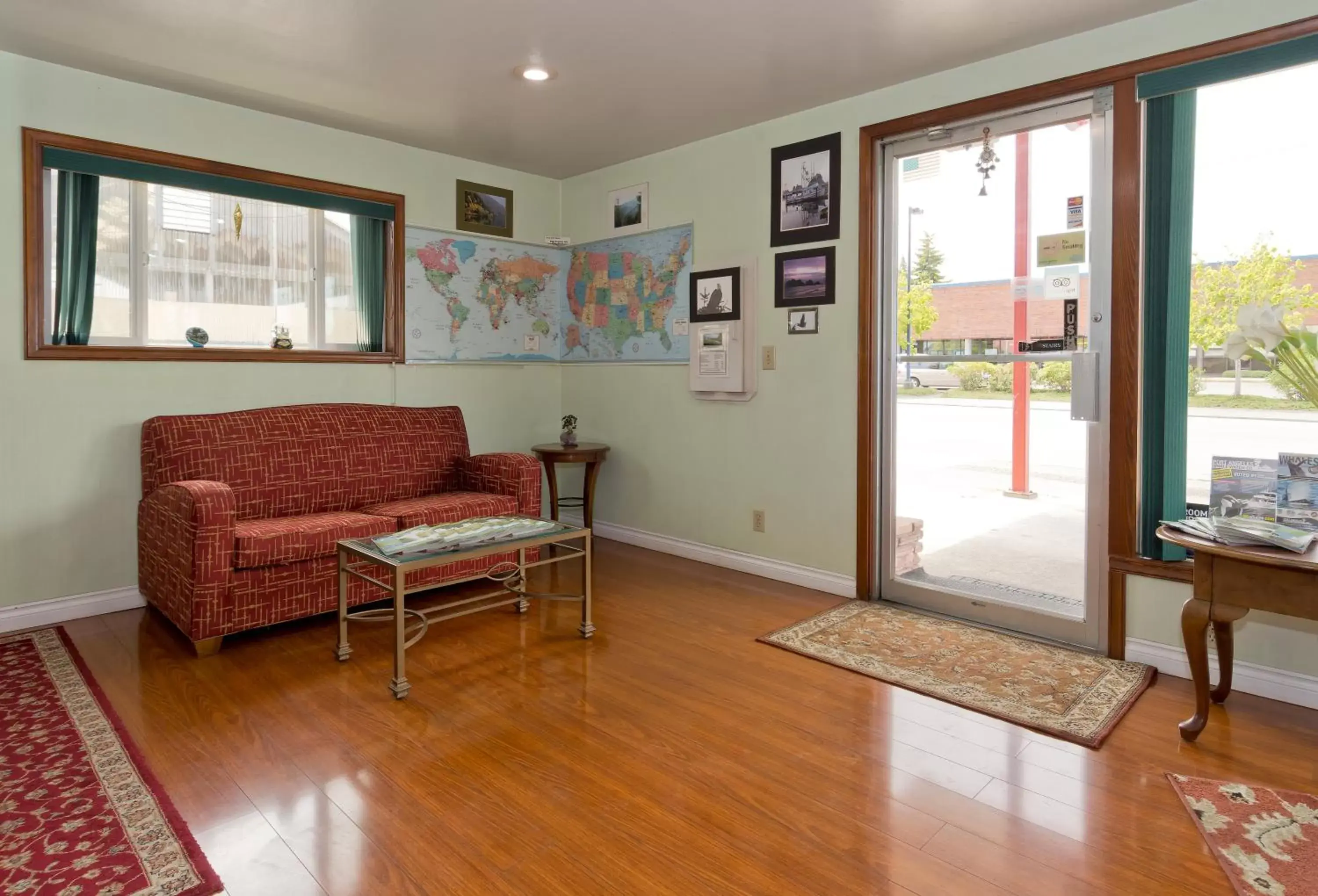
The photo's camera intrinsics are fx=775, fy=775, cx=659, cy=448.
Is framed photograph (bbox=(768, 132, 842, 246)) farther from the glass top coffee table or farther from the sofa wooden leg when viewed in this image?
the sofa wooden leg

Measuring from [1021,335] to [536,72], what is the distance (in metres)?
2.39

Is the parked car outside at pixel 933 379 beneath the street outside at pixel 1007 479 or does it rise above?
above

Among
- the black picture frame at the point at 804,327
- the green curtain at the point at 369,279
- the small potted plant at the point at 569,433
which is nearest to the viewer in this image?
the black picture frame at the point at 804,327

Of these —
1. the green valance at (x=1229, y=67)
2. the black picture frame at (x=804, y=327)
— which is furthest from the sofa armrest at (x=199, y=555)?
the green valance at (x=1229, y=67)

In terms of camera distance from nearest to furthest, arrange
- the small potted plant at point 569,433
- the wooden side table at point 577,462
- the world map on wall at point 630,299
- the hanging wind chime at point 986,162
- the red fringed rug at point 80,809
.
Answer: the red fringed rug at point 80,809 → the hanging wind chime at point 986,162 → the world map on wall at point 630,299 → the wooden side table at point 577,462 → the small potted plant at point 569,433

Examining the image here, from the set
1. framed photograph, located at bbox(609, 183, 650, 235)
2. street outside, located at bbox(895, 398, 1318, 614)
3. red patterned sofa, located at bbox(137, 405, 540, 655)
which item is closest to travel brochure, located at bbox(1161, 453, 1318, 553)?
street outside, located at bbox(895, 398, 1318, 614)

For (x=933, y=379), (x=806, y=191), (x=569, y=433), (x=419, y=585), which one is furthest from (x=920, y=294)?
(x=419, y=585)

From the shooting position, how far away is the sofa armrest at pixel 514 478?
Answer: 404cm

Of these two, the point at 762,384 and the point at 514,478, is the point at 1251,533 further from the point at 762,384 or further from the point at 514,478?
the point at 514,478

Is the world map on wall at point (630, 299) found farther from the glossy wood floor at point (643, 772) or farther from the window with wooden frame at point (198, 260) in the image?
the glossy wood floor at point (643, 772)

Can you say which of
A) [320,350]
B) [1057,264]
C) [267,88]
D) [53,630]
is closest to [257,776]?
[53,630]

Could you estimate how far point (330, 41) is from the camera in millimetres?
3092

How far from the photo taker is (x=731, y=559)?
443 cm

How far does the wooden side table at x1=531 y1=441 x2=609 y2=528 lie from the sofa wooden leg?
2.13 metres
